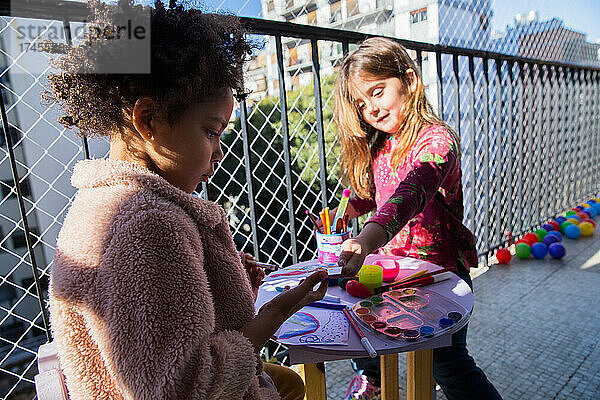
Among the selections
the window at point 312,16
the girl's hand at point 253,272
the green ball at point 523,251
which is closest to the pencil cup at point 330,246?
the girl's hand at point 253,272

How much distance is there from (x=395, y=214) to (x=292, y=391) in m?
0.55

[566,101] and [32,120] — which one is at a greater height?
[566,101]

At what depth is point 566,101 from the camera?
4.01 meters

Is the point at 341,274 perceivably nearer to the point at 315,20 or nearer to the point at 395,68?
the point at 395,68

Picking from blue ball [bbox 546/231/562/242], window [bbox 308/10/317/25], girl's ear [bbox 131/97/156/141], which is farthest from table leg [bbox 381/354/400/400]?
blue ball [bbox 546/231/562/242]

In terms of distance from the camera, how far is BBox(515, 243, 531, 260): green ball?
9.85 feet

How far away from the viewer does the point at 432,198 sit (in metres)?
1.25

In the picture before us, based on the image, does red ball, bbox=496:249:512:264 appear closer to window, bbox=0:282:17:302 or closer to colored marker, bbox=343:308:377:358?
colored marker, bbox=343:308:377:358

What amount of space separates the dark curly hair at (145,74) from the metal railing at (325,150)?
0.58m

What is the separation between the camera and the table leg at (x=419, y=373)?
978 mm

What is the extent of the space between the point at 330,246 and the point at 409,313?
369 millimetres

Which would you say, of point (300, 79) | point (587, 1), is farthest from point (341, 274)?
point (587, 1)

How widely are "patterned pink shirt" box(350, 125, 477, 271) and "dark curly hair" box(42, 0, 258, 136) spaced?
2.24ft

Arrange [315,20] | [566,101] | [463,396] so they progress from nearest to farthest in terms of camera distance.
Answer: [463,396]
[315,20]
[566,101]
